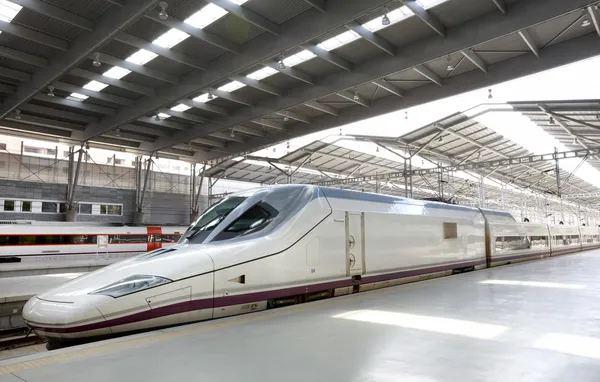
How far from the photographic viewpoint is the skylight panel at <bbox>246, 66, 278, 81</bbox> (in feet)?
48.2

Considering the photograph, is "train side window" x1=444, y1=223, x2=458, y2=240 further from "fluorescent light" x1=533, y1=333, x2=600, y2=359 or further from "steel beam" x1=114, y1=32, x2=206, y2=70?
"steel beam" x1=114, y1=32, x2=206, y2=70

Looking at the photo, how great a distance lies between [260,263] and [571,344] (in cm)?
360

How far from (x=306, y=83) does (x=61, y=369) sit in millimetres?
13985

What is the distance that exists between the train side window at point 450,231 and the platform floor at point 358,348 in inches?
165

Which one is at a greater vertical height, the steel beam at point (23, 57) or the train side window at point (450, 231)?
the steel beam at point (23, 57)

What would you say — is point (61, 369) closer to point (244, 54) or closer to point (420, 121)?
point (244, 54)

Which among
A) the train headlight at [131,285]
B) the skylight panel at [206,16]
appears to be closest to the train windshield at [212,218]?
the train headlight at [131,285]

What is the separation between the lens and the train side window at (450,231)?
32.4ft

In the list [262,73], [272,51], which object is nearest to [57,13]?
[272,51]

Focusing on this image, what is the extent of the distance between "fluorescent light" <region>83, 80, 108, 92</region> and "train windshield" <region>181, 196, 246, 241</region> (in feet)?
41.8

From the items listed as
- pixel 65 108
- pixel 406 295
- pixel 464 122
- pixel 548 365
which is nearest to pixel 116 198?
pixel 65 108

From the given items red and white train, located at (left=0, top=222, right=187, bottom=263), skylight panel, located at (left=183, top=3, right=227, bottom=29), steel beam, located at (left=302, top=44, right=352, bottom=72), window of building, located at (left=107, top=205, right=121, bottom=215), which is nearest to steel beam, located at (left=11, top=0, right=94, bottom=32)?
skylight panel, located at (left=183, top=3, right=227, bottom=29)

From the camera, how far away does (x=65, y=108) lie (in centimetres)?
1970

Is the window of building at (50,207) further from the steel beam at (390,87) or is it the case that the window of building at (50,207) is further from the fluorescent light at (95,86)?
the steel beam at (390,87)
